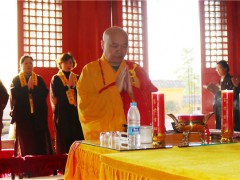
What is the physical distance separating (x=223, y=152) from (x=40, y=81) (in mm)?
3878

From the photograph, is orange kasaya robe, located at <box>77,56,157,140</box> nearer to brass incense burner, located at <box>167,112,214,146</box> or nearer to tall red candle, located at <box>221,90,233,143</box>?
brass incense burner, located at <box>167,112,214,146</box>

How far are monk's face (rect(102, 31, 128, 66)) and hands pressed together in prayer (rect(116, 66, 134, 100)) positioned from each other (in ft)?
0.30

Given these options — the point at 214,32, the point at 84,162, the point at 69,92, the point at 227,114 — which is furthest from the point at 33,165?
the point at 214,32

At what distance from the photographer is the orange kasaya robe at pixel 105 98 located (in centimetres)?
232

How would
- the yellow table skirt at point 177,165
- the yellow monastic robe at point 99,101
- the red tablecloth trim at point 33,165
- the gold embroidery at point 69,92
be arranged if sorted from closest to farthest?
1. the yellow table skirt at point 177,165
2. the yellow monastic robe at point 99,101
3. the red tablecloth trim at point 33,165
4. the gold embroidery at point 69,92

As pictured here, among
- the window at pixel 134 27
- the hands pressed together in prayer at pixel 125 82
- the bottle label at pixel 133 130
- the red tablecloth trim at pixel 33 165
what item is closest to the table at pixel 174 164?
the bottle label at pixel 133 130

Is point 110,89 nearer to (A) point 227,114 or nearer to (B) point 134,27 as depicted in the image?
(A) point 227,114

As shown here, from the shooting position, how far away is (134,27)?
20.8 ft

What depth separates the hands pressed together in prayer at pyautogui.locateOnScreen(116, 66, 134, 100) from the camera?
8.11ft

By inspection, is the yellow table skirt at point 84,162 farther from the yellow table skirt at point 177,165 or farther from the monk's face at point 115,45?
the monk's face at point 115,45

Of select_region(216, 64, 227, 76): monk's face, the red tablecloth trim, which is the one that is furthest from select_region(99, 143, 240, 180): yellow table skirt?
select_region(216, 64, 227, 76): monk's face

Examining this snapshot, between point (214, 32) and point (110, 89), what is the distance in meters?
4.67

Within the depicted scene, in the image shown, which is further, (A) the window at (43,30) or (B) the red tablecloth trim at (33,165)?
(A) the window at (43,30)

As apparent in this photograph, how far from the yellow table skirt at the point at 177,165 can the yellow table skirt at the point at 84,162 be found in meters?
0.29
